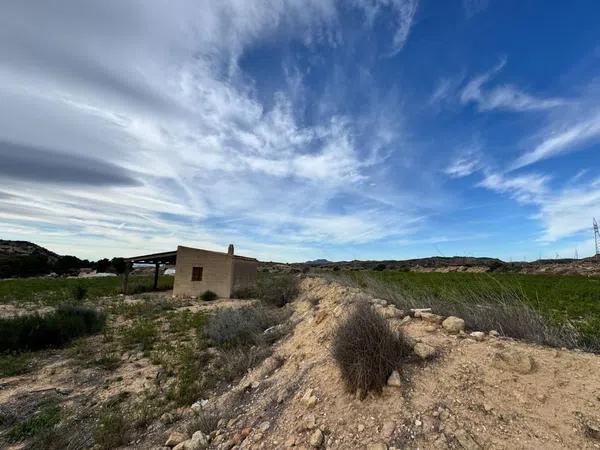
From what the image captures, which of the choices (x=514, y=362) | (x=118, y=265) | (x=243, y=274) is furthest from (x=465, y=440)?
(x=118, y=265)

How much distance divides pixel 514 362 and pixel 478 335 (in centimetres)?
69

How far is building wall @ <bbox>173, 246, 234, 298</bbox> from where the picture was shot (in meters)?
20.2

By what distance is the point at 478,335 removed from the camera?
4.18 meters

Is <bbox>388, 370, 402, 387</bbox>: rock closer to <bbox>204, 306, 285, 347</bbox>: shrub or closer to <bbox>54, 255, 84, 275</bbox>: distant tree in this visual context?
<bbox>204, 306, 285, 347</bbox>: shrub

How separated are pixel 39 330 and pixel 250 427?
8718 millimetres

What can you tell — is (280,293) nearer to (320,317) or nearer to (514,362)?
(320,317)

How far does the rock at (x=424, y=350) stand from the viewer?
153 inches

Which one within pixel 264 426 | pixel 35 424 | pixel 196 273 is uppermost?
pixel 196 273

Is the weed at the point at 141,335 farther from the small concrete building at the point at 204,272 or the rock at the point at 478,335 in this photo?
the small concrete building at the point at 204,272

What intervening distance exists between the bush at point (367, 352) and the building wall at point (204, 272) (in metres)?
16.8

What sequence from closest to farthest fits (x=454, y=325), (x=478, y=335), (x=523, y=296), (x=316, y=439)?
(x=316, y=439)
(x=478, y=335)
(x=454, y=325)
(x=523, y=296)

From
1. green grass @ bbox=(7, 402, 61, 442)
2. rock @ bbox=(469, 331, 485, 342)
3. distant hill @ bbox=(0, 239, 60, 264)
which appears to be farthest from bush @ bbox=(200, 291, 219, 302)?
distant hill @ bbox=(0, 239, 60, 264)

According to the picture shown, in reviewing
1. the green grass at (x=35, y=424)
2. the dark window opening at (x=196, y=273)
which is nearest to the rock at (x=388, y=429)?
the green grass at (x=35, y=424)

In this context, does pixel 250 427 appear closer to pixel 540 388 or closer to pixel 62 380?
pixel 540 388
